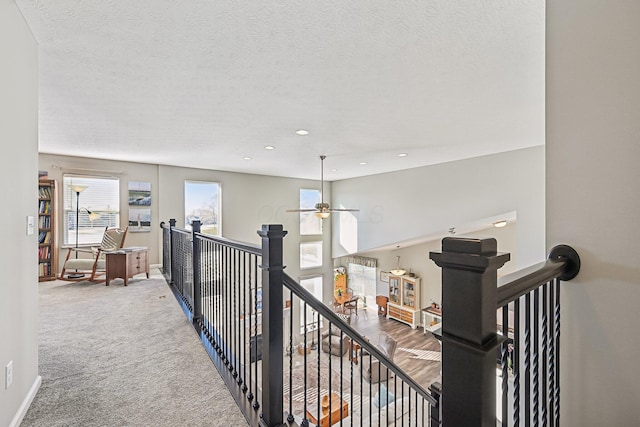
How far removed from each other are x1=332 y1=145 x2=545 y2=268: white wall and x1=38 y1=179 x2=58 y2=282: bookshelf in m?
6.84

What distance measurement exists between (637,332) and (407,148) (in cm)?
431

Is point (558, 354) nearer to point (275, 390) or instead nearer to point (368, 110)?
point (275, 390)

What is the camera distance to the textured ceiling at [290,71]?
1795 mm

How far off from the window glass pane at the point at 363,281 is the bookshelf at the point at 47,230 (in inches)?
320

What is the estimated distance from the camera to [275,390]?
1594mm

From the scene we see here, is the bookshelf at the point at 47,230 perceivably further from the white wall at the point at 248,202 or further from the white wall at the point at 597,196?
the white wall at the point at 597,196

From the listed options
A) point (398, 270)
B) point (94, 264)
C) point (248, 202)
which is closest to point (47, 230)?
point (94, 264)

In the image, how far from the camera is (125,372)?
7.39 ft

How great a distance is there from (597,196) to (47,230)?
23.7 feet

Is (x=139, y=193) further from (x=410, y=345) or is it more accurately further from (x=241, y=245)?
(x=410, y=345)

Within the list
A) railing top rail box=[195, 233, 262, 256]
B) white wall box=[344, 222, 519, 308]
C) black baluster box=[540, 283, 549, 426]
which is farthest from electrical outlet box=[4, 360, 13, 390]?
white wall box=[344, 222, 519, 308]

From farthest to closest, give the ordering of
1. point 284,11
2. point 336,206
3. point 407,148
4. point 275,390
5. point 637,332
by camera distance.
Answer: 1. point 336,206
2. point 407,148
3. point 284,11
4. point 275,390
5. point 637,332

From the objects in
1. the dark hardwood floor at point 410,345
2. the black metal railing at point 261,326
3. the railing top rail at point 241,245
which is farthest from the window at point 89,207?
the dark hardwood floor at point 410,345

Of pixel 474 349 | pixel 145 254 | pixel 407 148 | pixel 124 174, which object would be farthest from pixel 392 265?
pixel 474 349
